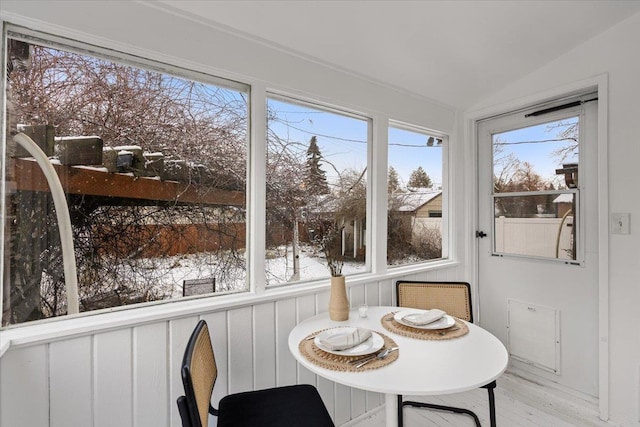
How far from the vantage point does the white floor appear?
194cm

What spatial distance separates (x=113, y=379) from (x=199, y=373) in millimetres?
512

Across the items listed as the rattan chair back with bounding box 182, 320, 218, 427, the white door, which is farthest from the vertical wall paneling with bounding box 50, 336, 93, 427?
the white door

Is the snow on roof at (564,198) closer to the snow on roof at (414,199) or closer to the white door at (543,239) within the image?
the white door at (543,239)

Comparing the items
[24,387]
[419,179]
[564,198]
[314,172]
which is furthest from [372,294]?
[24,387]

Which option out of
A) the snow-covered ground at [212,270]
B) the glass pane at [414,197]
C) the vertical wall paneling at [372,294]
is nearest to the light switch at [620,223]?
the glass pane at [414,197]

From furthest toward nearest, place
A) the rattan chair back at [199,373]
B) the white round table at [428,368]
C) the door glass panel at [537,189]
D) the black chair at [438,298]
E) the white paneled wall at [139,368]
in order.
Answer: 1. the door glass panel at [537,189]
2. the black chair at [438,298]
3. the white paneled wall at [139,368]
4. the white round table at [428,368]
5. the rattan chair back at [199,373]

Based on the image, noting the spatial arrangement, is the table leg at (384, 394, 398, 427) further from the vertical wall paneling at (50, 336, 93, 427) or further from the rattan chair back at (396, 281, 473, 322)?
the vertical wall paneling at (50, 336, 93, 427)

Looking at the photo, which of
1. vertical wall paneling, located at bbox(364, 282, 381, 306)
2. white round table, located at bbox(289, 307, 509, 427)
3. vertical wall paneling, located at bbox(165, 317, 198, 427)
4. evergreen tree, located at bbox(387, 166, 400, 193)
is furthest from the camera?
evergreen tree, located at bbox(387, 166, 400, 193)

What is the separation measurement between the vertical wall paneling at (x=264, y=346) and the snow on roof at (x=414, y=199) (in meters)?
1.30

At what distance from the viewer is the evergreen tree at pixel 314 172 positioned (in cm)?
199

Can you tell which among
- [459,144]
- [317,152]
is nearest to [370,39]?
[317,152]

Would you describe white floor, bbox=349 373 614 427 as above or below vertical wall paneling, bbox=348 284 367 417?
below

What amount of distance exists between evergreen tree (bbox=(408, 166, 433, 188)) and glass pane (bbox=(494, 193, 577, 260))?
0.60 metres

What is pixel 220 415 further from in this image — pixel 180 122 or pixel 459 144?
pixel 459 144
